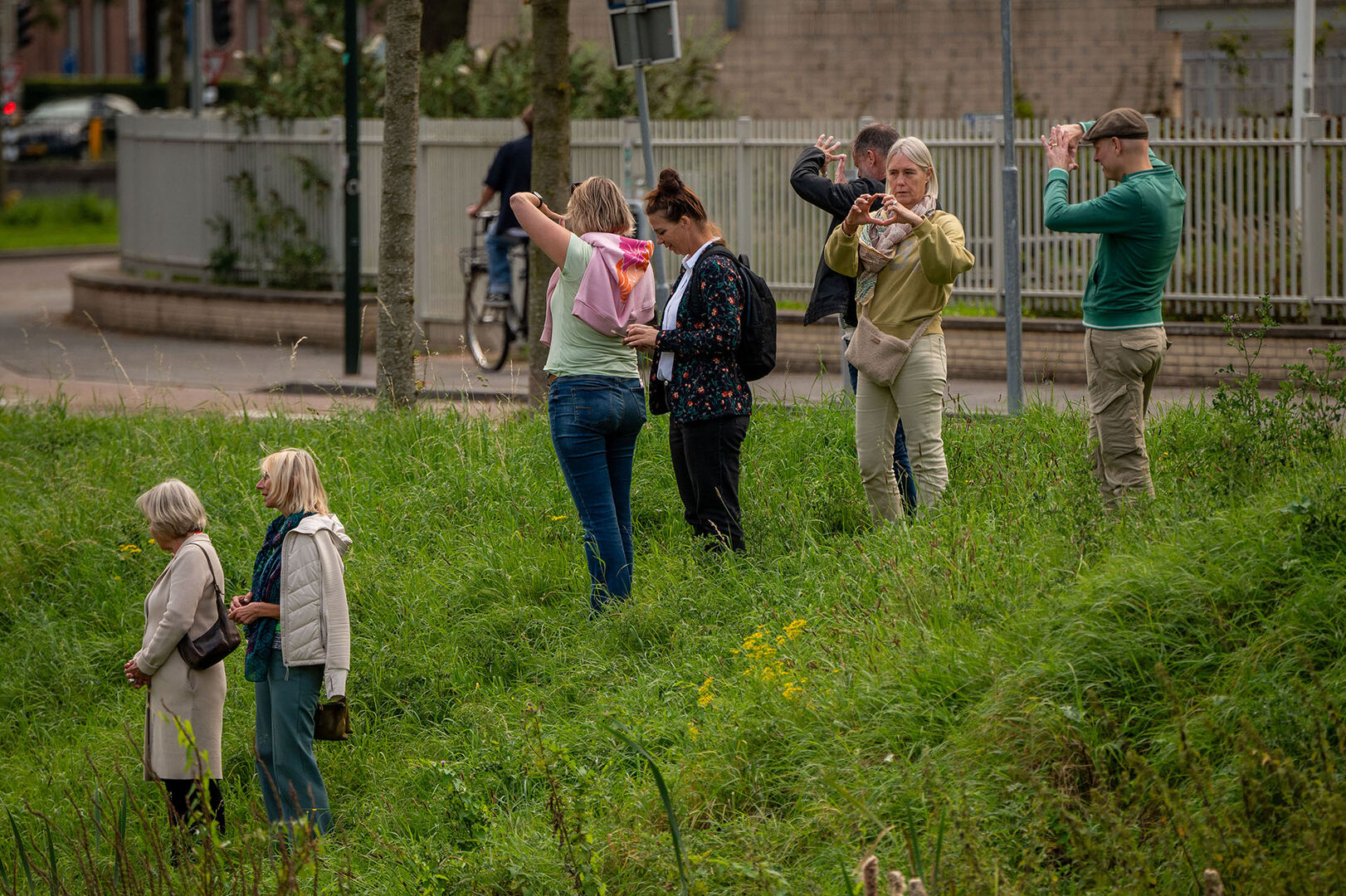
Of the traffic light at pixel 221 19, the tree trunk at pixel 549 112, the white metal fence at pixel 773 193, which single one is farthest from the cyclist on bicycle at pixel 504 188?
the traffic light at pixel 221 19

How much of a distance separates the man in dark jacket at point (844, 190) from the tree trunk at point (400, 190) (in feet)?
12.4

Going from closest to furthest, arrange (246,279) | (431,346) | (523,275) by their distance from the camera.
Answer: (523,275) < (431,346) < (246,279)

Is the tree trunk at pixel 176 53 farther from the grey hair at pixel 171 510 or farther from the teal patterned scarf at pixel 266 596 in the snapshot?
the teal patterned scarf at pixel 266 596

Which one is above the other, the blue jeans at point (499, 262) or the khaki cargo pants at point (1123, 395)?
the blue jeans at point (499, 262)

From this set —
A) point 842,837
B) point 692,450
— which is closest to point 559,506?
point 692,450

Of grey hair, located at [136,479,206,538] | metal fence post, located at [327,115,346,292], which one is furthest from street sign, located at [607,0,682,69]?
metal fence post, located at [327,115,346,292]

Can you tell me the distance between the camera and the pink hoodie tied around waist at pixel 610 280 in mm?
6391

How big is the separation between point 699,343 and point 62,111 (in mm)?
50481

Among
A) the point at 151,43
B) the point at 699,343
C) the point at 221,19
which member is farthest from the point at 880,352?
the point at 151,43

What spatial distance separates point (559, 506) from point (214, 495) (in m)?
2.28

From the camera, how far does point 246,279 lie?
1795cm

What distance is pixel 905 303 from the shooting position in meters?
6.52

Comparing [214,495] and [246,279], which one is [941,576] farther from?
[246,279]

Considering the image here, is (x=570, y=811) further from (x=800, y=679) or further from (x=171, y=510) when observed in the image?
(x=171, y=510)
